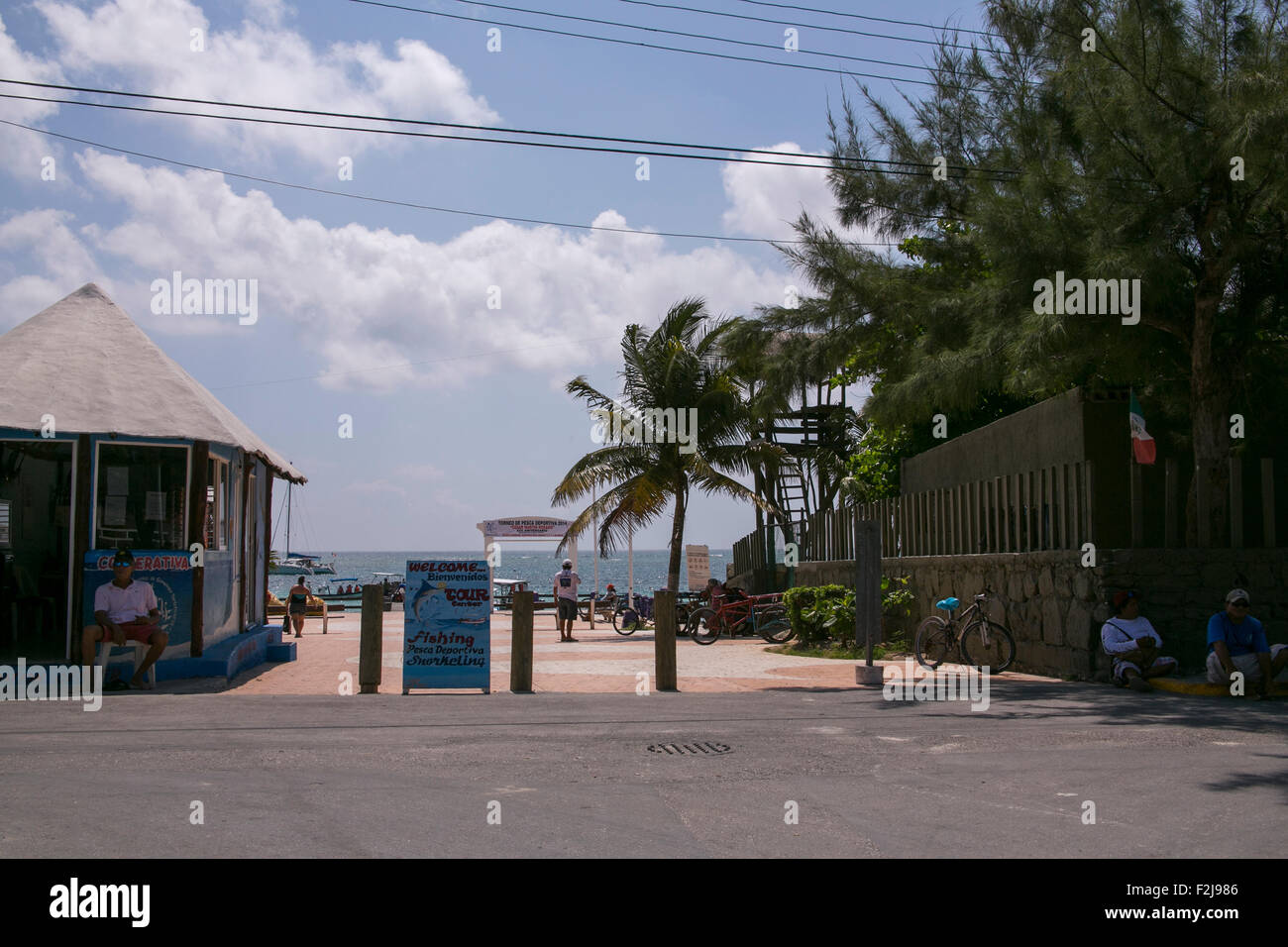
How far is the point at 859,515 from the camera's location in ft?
72.1

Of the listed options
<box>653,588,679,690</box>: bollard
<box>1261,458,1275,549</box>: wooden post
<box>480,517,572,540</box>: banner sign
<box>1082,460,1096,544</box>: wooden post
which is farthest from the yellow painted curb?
<box>480,517,572,540</box>: banner sign

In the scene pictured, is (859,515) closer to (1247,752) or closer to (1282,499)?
(1282,499)

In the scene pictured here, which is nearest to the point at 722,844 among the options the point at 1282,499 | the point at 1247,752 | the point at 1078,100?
the point at 1247,752

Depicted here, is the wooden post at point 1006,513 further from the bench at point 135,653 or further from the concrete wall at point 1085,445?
the bench at point 135,653

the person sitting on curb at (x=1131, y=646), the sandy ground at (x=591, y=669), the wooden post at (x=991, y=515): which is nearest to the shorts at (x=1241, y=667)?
the person sitting on curb at (x=1131, y=646)

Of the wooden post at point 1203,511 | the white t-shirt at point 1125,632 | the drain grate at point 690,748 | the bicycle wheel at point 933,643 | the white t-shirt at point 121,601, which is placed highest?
the wooden post at point 1203,511

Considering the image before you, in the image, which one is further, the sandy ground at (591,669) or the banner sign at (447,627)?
the sandy ground at (591,669)

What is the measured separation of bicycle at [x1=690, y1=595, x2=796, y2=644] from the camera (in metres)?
23.0

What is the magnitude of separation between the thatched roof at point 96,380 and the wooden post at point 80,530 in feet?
1.41

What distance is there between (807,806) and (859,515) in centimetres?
1554

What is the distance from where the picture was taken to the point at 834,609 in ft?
64.0

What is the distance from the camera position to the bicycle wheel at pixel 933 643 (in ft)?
51.2

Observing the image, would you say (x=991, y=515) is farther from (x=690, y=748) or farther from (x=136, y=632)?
(x=136, y=632)

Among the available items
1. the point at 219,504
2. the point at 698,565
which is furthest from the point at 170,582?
the point at 698,565
